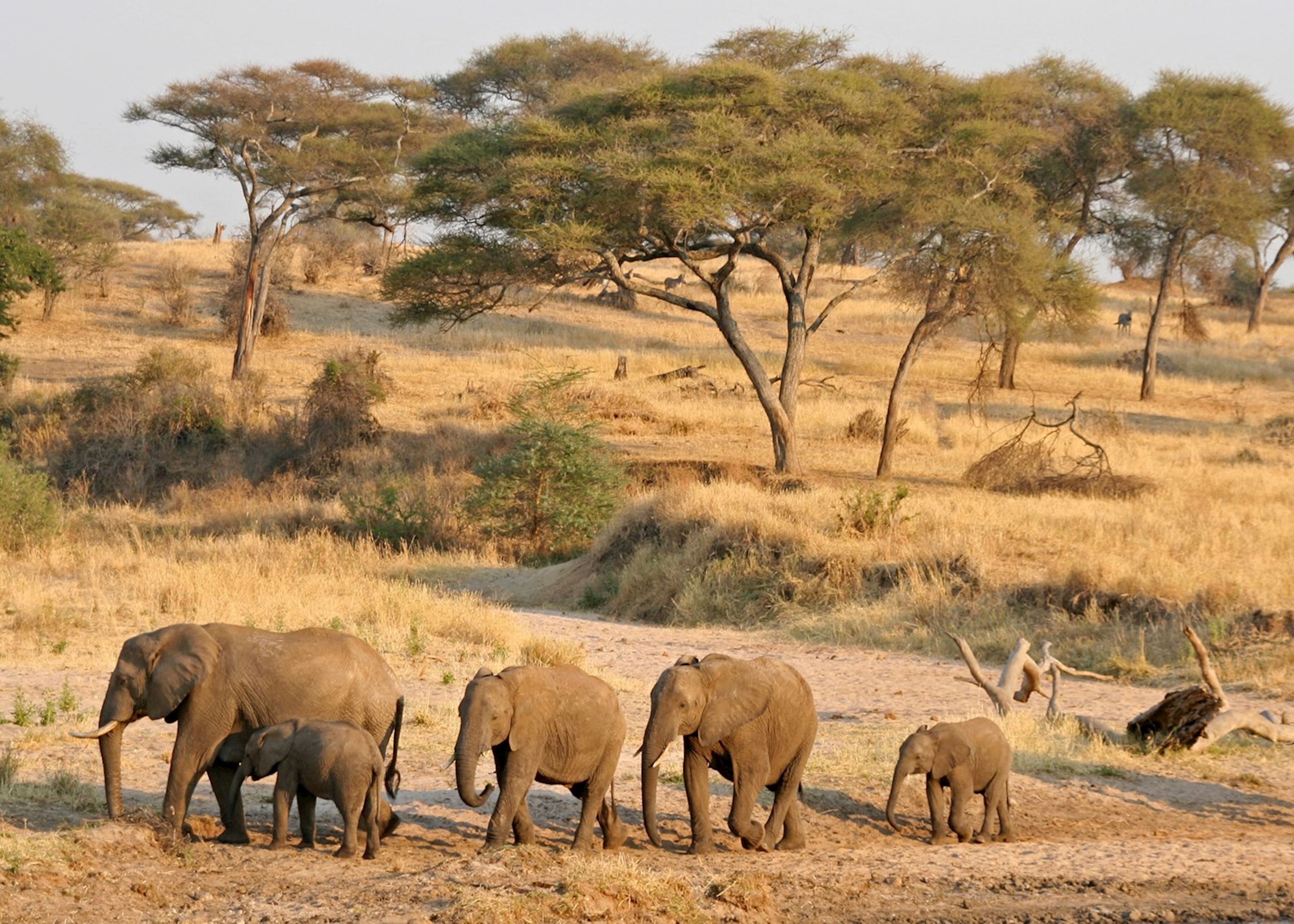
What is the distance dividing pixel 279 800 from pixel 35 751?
2573 millimetres

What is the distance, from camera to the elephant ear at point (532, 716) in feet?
22.1

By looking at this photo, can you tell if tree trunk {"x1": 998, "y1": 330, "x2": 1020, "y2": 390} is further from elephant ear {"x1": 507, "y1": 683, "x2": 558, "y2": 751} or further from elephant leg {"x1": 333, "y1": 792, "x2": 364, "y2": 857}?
elephant leg {"x1": 333, "y1": 792, "x2": 364, "y2": 857}

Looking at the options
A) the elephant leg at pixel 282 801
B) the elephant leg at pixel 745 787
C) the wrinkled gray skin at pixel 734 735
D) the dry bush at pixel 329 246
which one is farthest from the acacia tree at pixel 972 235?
the dry bush at pixel 329 246

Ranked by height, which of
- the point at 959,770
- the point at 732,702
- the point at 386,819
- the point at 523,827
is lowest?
the point at 386,819

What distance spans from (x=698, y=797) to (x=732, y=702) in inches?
21.6

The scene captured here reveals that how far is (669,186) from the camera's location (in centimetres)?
2141

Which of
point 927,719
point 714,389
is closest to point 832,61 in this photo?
point 714,389

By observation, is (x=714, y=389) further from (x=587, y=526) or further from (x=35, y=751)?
(x=35, y=751)

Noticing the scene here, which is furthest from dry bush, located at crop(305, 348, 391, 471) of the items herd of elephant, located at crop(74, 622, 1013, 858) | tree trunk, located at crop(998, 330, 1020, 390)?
herd of elephant, located at crop(74, 622, 1013, 858)

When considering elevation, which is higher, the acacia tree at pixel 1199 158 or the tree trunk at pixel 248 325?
the acacia tree at pixel 1199 158

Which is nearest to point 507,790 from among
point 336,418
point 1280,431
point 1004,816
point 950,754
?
point 950,754

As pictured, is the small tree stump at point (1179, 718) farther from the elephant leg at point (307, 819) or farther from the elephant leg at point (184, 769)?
the elephant leg at point (184, 769)

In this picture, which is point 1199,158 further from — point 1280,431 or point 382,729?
point 382,729

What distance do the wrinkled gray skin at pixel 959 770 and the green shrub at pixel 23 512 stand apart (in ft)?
45.2
